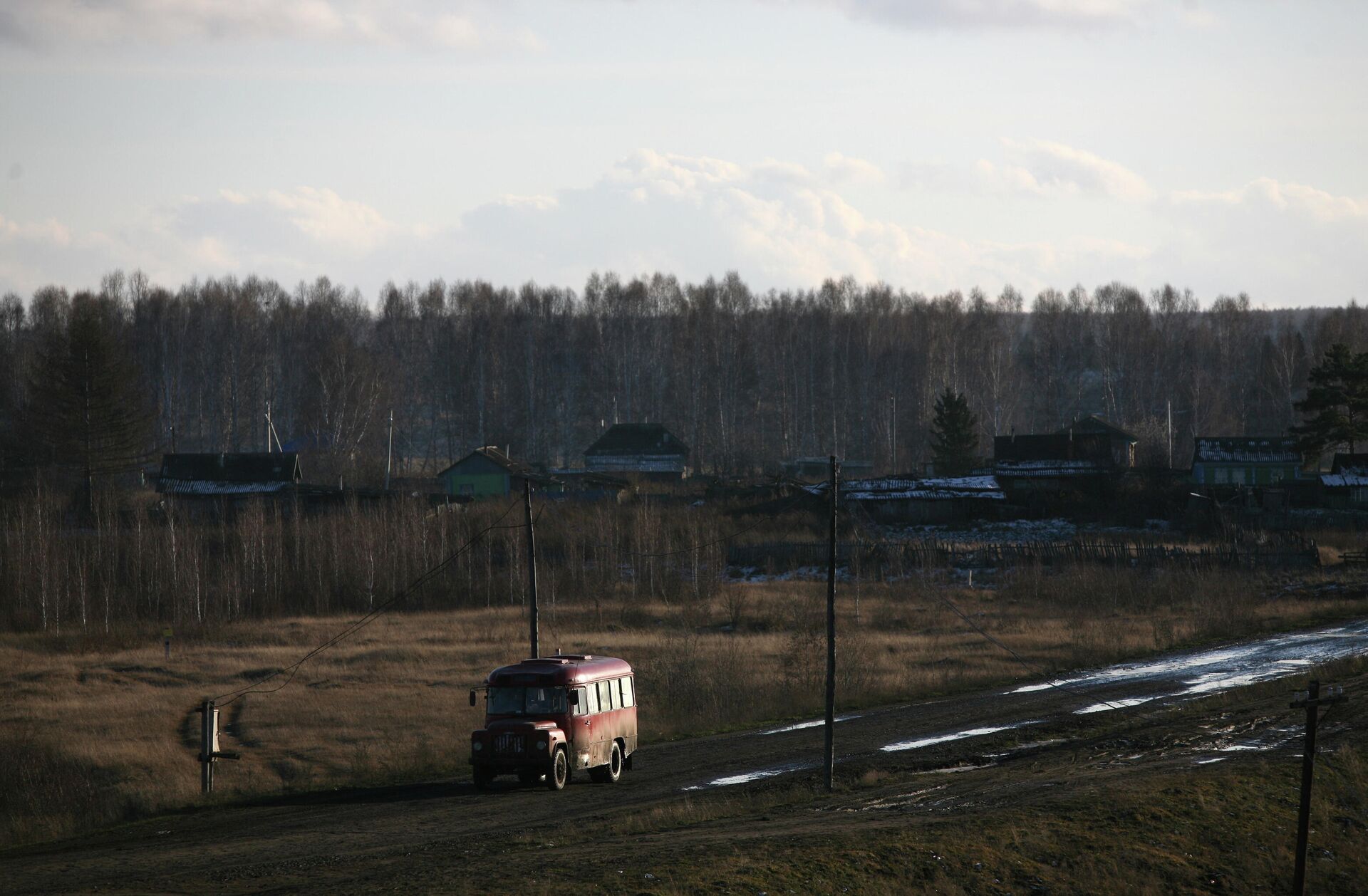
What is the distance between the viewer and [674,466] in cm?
10894

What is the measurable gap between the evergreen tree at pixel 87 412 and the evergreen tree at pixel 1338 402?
80356 mm

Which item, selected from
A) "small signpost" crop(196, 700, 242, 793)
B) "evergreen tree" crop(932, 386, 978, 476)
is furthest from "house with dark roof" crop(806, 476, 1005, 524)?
"small signpost" crop(196, 700, 242, 793)

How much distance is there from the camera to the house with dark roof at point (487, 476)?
91.9 m

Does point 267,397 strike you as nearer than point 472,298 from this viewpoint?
Yes

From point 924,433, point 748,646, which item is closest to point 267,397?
point 924,433

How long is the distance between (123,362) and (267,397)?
38497 mm

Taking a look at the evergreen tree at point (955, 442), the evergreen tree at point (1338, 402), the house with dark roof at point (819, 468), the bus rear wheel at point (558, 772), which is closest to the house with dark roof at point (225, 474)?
the house with dark roof at point (819, 468)

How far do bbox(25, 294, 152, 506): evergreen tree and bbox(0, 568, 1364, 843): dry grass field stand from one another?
31.5m

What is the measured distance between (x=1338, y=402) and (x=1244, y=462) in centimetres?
783

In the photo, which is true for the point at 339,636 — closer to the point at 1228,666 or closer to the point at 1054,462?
the point at 1228,666

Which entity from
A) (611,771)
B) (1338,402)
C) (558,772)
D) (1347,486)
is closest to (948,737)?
(611,771)

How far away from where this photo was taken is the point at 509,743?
78.8 ft

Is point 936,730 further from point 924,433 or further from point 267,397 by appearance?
point 267,397

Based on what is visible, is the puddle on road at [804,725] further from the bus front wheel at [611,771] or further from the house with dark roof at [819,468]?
the house with dark roof at [819,468]
